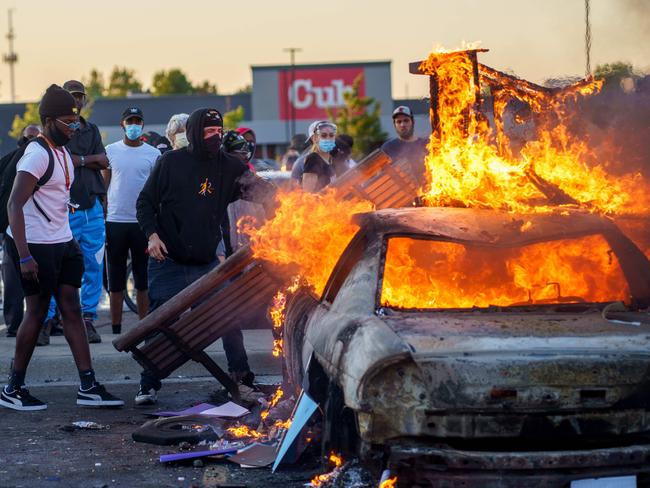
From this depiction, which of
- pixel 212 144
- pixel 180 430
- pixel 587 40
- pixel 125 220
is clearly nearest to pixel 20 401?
pixel 180 430

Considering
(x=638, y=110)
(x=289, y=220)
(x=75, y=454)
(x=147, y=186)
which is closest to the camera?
(x=75, y=454)

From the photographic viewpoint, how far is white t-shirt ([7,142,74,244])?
7.34 metres

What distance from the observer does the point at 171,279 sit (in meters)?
7.83

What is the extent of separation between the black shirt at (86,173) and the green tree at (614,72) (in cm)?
448

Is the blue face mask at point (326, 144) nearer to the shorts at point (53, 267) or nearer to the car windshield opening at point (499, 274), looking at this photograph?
the shorts at point (53, 267)

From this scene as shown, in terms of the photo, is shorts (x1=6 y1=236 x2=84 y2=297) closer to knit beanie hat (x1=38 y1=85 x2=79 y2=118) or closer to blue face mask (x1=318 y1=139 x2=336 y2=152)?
knit beanie hat (x1=38 y1=85 x2=79 y2=118)

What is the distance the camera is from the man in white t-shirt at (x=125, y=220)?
9672 millimetres

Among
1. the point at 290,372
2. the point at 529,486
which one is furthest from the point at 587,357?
the point at 290,372

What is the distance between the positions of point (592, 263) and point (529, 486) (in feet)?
5.53

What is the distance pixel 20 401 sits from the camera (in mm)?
7535

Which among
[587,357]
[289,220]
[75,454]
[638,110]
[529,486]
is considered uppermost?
[638,110]

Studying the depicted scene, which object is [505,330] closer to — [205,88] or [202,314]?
[202,314]

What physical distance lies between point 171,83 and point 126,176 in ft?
418

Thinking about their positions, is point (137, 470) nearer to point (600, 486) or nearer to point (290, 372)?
point (290, 372)
